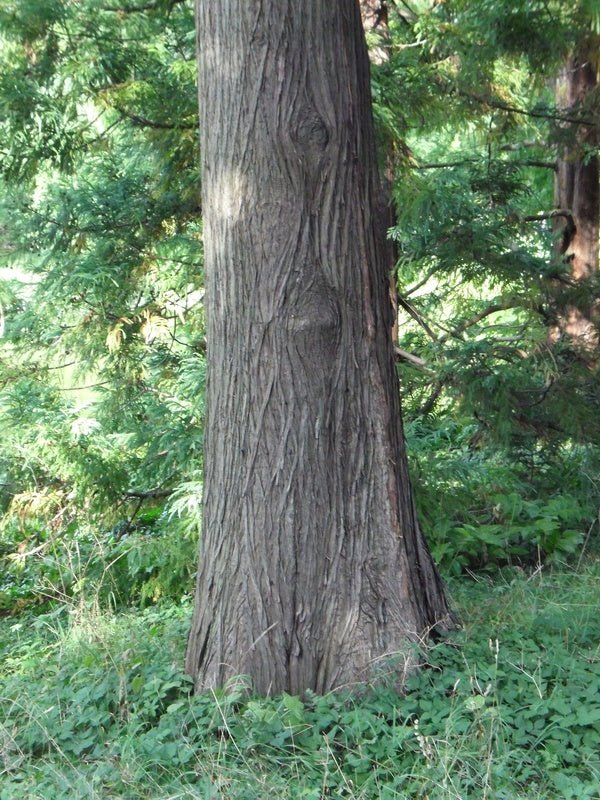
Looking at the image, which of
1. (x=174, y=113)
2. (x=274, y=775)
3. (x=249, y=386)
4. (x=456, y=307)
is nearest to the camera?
(x=274, y=775)

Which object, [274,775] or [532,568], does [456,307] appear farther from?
[274,775]

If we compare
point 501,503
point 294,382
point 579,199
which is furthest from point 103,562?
point 579,199

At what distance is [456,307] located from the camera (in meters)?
9.23

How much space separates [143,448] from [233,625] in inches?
138

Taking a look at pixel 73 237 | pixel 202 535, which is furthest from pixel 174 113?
pixel 202 535

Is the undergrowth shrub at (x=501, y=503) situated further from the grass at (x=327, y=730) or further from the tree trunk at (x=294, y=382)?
the tree trunk at (x=294, y=382)

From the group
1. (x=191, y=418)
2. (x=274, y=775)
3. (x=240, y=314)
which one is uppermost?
(x=240, y=314)

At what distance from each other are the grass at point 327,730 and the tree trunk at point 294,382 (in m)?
0.26

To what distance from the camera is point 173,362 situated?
729 centimetres

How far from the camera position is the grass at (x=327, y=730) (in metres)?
3.27

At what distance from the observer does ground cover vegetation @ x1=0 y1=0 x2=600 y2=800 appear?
5105 mm

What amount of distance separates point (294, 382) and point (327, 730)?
155cm

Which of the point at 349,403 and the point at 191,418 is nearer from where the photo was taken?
the point at 349,403

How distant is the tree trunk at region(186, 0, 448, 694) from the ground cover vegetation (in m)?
→ 0.43
